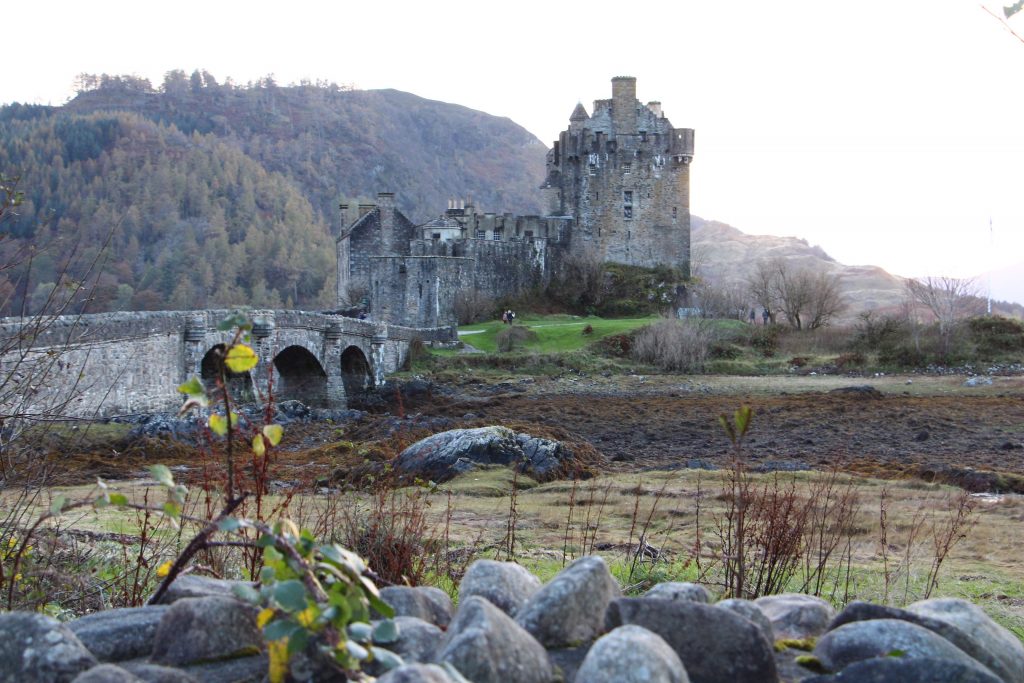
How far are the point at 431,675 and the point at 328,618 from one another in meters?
0.34

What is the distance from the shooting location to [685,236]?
58531 millimetres

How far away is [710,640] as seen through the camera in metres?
3.21

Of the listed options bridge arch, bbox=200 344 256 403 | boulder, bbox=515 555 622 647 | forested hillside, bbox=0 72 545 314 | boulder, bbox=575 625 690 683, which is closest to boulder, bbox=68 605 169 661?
boulder, bbox=515 555 622 647

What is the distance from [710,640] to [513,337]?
39.5 metres

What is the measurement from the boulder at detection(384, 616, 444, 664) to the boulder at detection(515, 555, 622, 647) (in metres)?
0.31

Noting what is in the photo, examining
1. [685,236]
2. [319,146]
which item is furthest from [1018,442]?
[319,146]

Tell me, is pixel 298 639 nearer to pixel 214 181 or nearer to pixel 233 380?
pixel 233 380

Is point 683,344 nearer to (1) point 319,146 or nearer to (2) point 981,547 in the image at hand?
(2) point 981,547

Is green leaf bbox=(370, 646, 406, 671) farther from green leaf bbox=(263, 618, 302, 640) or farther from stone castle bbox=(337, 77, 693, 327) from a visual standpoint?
stone castle bbox=(337, 77, 693, 327)

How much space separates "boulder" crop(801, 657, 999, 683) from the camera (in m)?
2.94

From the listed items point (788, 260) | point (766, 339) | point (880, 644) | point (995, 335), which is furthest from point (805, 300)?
point (788, 260)

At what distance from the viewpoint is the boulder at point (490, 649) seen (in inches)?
113

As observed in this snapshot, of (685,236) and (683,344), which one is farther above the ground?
(685,236)

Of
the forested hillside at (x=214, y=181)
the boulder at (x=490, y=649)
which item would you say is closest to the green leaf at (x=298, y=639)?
the boulder at (x=490, y=649)
